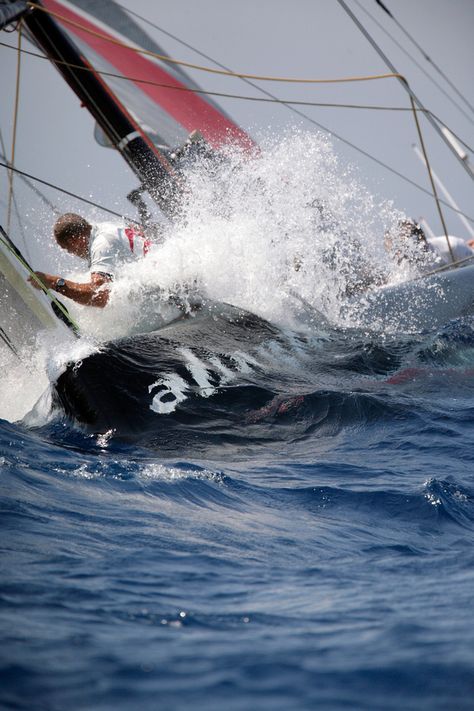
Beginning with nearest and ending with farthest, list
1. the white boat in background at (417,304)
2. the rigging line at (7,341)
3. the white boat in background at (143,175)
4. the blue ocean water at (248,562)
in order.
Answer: the blue ocean water at (248,562)
the rigging line at (7,341)
the white boat in background at (143,175)
the white boat in background at (417,304)

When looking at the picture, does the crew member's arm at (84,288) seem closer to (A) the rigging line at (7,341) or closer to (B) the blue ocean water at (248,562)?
(A) the rigging line at (7,341)

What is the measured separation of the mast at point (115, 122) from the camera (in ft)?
17.2

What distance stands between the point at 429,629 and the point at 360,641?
11cm

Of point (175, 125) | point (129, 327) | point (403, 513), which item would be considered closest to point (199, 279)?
point (129, 327)

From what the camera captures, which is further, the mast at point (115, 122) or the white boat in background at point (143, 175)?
the mast at point (115, 122)

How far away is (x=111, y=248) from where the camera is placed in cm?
353

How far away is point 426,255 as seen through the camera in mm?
5758

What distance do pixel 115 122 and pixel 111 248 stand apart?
223 centimetres

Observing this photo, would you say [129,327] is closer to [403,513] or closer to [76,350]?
[76,350]

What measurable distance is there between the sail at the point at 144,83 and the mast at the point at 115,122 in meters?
2.60

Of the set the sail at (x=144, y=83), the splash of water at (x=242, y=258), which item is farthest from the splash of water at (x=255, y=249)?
the sail at (x=144, y=83)

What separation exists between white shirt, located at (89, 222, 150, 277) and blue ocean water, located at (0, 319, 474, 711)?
1.04 meters

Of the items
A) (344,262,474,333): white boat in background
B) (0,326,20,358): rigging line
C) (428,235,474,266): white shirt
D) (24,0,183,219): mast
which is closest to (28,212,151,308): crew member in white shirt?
(0,326,20,358): rigging line

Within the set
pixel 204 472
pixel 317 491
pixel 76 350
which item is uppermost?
pixel 76 350
